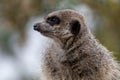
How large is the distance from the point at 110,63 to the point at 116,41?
1.46 m

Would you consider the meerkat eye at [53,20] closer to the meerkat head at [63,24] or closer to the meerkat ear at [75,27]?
the meerkat head at [63,24]

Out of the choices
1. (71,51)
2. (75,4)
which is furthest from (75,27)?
(75,4)

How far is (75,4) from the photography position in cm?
763

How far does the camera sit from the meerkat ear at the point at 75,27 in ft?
20.8

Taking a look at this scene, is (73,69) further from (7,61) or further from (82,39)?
(7,61)

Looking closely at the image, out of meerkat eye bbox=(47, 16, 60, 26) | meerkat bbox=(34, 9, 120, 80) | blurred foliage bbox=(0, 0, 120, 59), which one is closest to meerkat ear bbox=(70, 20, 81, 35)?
meerkat bbox=(34, 9, 120, 80)

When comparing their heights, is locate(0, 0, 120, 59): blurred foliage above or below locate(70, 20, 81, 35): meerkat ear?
above

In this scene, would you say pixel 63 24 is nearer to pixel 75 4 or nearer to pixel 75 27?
pixel 75 27

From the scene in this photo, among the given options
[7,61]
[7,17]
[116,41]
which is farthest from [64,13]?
[7,61]

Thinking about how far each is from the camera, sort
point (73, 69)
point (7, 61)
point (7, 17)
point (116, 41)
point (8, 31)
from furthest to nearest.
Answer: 1. point (7, 61)
2. point (8, 31)
3. point (7, 17)
4. point (116, 41)
5. point (73, 69)

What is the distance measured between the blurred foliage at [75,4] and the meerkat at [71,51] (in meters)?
1.14

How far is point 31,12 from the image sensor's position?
330 inches

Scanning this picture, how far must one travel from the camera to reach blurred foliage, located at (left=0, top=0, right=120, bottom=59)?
782 centimetres

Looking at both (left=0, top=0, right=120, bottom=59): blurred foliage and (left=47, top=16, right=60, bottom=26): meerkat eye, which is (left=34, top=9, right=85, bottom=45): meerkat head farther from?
(left=0, top=0, right=120, bottom=59): blurred foliage
